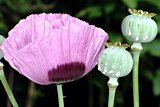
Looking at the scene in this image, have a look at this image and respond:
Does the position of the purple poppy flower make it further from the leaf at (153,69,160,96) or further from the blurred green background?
the leaf at (153,69,160,96)

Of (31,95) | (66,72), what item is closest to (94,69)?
(31,95)

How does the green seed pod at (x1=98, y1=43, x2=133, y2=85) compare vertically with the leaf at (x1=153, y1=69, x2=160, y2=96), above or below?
above

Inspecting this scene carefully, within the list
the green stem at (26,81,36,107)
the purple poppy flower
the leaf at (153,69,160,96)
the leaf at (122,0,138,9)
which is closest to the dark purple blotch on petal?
the purple poppy flower

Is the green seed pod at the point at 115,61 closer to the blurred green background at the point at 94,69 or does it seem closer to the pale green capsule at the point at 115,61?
the pale green capsule at the point at 115,61

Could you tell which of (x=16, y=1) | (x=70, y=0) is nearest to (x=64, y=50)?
(x=16, y=1)

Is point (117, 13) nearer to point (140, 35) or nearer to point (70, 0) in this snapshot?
point (70, 0)

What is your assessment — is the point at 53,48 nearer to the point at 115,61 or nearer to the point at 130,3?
the point at 115,61
